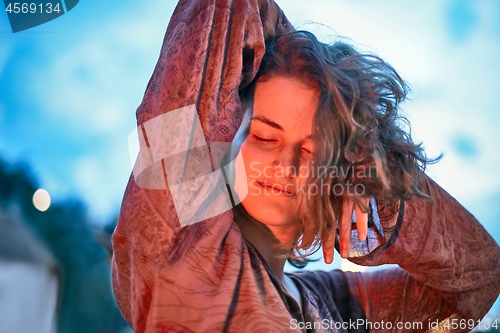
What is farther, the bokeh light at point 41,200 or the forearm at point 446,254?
the bokeh light at point 41,200

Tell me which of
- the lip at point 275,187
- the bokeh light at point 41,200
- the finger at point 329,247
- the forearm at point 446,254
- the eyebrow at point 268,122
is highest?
the eyebrow at point 268,122

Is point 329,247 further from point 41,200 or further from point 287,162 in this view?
point 41,200

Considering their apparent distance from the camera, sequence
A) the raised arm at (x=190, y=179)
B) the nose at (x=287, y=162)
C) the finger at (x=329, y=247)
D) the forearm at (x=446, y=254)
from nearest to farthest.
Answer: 1. the raised arm at (x=190, y=179)
2. the nose at (x=287, y=162)
3. the finger at (x=329, y=247)
4. the forearm at (x=446, y=254)

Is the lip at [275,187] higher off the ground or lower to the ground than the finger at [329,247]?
higher

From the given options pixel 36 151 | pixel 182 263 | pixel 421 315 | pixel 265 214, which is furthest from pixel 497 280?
pixel 36 151

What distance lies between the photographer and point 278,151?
984 mm

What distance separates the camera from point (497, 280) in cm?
132

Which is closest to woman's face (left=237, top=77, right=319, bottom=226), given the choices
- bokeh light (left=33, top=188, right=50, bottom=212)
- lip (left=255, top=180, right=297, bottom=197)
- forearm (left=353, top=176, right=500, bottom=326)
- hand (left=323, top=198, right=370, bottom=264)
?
lip (left=255, top=180, right=297, bottom=197)

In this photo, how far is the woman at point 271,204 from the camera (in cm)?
83

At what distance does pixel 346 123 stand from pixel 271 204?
204 mm

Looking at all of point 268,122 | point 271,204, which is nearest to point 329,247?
point 271,204

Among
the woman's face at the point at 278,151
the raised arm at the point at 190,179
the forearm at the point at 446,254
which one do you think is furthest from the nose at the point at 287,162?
the forearm at the point at 446,254

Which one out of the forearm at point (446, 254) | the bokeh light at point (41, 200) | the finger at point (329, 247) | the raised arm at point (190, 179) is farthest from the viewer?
the bokeh light at point (41, 200)

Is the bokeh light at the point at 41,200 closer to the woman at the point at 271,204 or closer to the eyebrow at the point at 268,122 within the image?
the woman at the point at 271,204
